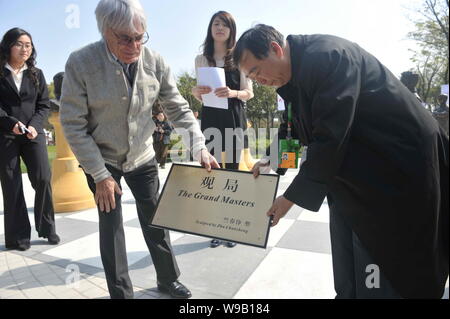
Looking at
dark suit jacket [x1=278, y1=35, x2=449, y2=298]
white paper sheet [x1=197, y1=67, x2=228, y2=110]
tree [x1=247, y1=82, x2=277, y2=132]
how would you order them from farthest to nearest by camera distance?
1. tree [x1=247, y1=82, x2=277, y2=132]
2. white paper sheet [x1=197, y1=67, x2=228, y2=110]
3. dark suit jacket [x1=278, y1=35, x2=449, y2=298]

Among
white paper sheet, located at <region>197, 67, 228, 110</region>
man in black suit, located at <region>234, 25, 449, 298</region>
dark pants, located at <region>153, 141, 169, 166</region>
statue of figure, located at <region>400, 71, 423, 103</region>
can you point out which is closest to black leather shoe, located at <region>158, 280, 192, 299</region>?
man in black suit, located at <region>234, 25, 449, 298</region>

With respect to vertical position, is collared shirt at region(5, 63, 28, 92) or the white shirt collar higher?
the white shirt collar

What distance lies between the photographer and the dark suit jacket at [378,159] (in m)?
1.07

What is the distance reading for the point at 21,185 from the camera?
9.05 ft

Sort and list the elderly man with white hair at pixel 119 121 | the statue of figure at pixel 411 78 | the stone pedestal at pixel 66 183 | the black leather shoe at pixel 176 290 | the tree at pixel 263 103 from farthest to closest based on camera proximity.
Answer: the tree at pixel 263 103 → the stone pedestal at pixel 66 183 → the statue of figure at pixel 411 78 → the black leather shoe at pixel 176 290 → the elderly man with white hair at pixel 119 121

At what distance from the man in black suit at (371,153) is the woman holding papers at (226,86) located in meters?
1.15

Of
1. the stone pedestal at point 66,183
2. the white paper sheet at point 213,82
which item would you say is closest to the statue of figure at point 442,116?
the white paper sheet at point 213,82

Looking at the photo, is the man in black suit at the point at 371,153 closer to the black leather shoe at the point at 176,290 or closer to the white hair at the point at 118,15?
the white hair at the point at 118,15

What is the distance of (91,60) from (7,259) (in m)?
1.87

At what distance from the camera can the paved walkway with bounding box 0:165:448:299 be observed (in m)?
1.90

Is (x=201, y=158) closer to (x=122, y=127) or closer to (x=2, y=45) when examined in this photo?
(x=122, y=127)

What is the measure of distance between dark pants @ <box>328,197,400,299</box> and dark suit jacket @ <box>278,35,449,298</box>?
10 cm

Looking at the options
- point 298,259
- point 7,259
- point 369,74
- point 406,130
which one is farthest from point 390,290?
point 7,259

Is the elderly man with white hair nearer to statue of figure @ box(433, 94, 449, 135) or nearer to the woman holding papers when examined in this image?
the woman holding papers
